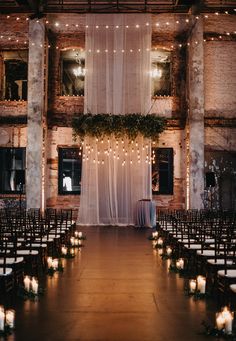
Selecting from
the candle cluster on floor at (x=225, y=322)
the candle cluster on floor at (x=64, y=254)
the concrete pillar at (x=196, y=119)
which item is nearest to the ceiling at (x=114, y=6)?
the concrete pillar at (x=196, y=119)

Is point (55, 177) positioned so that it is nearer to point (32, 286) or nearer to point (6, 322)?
point (32, 286)

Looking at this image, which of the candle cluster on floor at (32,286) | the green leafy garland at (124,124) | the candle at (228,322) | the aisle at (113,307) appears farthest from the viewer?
the green leafy garland at (124,124)

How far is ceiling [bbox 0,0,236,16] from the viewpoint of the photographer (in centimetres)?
1762

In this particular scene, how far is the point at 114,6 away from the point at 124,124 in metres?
4.50

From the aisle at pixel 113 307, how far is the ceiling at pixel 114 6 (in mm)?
11321

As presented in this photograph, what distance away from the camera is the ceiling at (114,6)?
1762 cm

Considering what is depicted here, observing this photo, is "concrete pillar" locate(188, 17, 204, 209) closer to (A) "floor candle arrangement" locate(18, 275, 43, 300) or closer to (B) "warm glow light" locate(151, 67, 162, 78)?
(B) "warm glow light" locate(151, 67, 162, 78)

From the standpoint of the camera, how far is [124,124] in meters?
17.3

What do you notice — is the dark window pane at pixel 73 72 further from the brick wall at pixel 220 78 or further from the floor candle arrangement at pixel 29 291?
the floor candle arrangement at pixel 29 291

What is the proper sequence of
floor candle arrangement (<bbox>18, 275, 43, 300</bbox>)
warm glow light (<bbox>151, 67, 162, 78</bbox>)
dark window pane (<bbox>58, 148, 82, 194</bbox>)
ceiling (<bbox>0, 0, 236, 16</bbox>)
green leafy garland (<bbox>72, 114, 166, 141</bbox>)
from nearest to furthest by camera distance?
floor candle arrangement (<bbox>18, 275, 43, 300</bbox>), green leafy garland (<bbox>72, 114, 166, 141</bbox>), ceiling (<bbox>0, 0, 236, 16</bbox>), dark window pane (<bbox>58, 148, 82, 194</bbox>), warm glow light (<bbox>151, 67, 162, 78</bbox>)

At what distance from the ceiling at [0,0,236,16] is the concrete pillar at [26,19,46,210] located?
107cm

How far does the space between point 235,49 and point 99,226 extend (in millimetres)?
8234

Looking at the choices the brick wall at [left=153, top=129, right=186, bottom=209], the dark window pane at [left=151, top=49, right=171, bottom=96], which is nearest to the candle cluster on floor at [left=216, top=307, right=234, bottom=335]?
the brick wall at [left=153, top=129, right=186, bottom=209]

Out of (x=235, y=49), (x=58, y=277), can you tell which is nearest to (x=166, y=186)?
(x=235, y=49)
